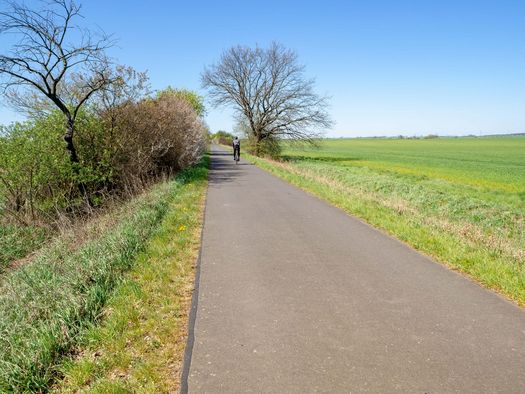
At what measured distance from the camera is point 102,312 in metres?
4.40

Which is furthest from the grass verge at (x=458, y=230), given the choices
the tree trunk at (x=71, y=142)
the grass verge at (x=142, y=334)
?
the tree trunk at (x=71, y=142)

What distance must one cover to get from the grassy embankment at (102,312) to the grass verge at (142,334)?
11mm

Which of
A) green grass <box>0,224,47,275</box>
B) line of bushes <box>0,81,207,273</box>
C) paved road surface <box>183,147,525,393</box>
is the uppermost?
line of bushes <box>0,81,207,273</box>

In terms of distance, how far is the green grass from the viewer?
400 inches

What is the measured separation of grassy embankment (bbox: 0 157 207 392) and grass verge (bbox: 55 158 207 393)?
11 mm

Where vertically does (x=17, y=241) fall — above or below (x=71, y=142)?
below

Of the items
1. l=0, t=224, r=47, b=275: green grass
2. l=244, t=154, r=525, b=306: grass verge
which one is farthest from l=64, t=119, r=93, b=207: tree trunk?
l=244, t=154, r=525, b=306: grass verge

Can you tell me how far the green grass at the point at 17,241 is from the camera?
33.3 ft

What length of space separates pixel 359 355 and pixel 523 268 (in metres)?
3.79

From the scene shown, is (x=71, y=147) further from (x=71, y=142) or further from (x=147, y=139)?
(x=147, y=139)

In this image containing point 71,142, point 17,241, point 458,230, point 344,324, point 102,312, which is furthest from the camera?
point 71,142

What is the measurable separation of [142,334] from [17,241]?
979 centimetres

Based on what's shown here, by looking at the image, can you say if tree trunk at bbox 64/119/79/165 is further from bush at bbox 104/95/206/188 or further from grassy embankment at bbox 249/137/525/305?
grassy embankment at bbox 249/137/525/305

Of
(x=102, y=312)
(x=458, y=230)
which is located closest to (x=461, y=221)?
(x=458, y=230)
